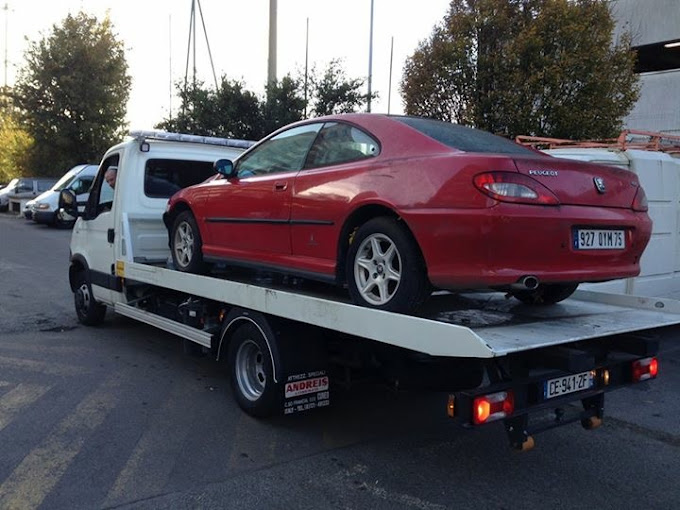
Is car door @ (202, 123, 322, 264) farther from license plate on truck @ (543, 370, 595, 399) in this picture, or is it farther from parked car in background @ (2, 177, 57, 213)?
parked car in background @ (2, 177, 57, 213)

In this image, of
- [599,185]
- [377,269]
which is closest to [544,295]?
[599,185]

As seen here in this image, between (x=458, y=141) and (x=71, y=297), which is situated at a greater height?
(x=458, y=141)

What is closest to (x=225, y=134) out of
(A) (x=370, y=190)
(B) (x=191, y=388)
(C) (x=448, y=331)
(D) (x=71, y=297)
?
(D) (x=71, y=297)

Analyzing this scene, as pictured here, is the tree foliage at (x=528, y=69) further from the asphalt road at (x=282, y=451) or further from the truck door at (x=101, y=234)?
the truck door at (x=101, y=234)

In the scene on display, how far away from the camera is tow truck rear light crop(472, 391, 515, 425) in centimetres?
333

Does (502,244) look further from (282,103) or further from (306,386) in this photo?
(282,103)

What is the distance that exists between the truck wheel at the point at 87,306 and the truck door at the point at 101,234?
0.68 ft

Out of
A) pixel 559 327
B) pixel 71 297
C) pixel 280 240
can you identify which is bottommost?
pixel 71 297

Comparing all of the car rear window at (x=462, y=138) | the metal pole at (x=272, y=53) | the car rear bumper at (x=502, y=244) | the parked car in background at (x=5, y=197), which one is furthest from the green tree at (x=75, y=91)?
the car rear bumper at (x=502, y=244)

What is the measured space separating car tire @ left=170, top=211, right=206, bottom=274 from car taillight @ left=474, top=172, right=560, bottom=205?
3099 millimetres

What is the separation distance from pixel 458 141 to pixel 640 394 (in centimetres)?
329

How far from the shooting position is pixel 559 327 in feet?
12.1

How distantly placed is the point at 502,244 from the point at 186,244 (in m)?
3.49

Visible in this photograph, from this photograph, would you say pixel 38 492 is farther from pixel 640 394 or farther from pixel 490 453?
pixel 640 394
